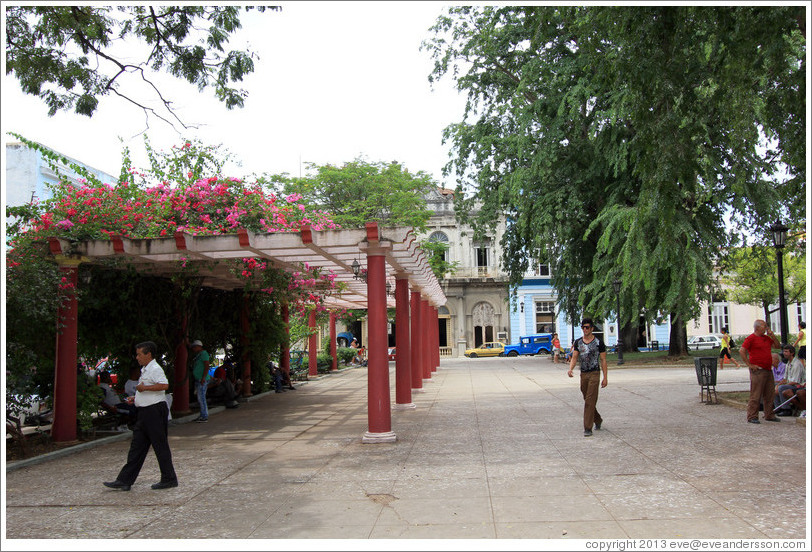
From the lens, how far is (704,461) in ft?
24.9

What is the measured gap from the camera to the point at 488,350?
47.2 meters

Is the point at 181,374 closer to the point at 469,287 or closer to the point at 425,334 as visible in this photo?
the point at 425,334

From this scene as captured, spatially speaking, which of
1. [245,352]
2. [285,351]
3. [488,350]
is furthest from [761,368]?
[488,350]

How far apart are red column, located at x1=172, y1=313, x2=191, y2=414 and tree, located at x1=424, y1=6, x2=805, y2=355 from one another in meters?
8.45

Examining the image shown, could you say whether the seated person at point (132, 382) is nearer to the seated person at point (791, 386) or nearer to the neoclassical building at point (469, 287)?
the seated person at point (791, 386)

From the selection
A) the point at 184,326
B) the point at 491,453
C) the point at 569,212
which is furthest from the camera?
the point at 569,212

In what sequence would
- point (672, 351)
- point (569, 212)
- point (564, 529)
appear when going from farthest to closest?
point (672, 351)
point (569, 212)
point (564, 529)

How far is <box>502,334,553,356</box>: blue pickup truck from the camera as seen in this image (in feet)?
152

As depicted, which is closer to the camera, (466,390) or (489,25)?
(466,390)

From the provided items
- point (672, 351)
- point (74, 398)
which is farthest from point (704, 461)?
point (672, 351)

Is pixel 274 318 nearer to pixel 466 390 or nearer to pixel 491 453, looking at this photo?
pixel 466 390

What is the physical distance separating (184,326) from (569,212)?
1528 centimetres

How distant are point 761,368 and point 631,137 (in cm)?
1339

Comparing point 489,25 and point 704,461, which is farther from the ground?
point 489,25
